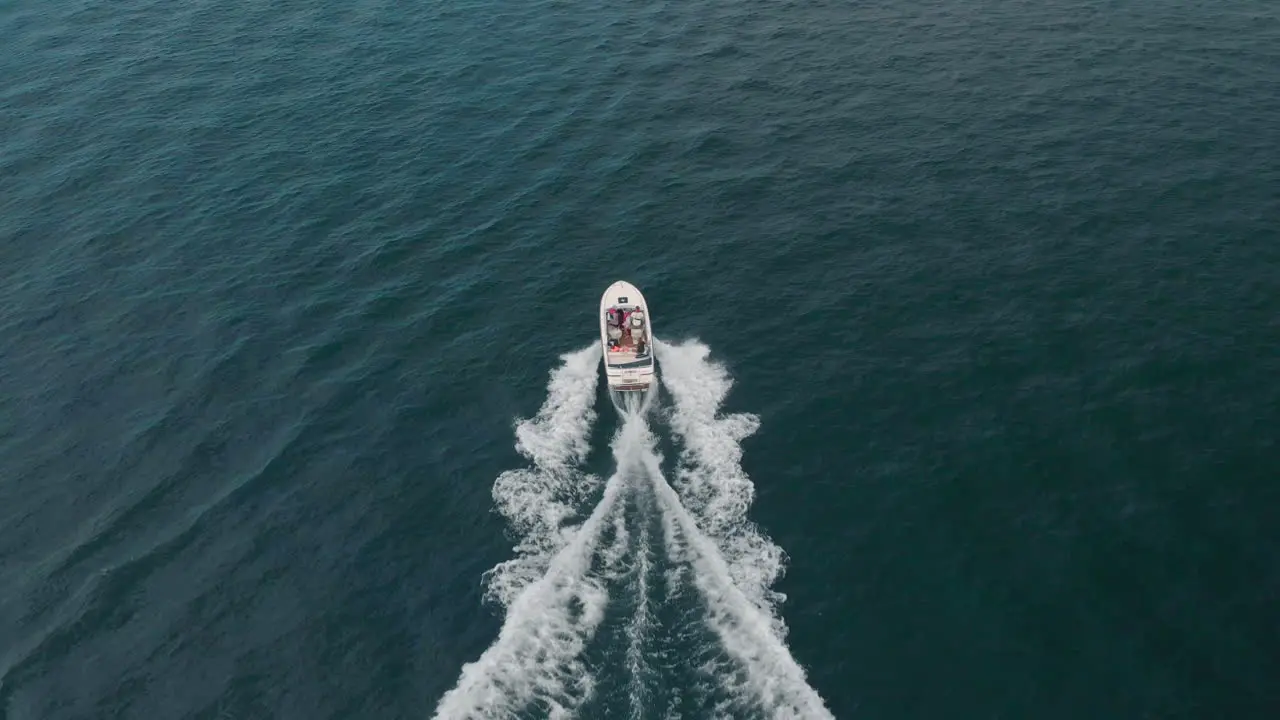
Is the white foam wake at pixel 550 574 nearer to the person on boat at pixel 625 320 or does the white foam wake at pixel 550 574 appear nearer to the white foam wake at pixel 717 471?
the white foam wake at pixel 717 471

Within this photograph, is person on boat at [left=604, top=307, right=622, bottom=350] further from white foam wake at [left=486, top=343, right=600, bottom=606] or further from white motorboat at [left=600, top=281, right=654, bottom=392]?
white foam wake at [left=486, top=343, right=600, bottom=606]

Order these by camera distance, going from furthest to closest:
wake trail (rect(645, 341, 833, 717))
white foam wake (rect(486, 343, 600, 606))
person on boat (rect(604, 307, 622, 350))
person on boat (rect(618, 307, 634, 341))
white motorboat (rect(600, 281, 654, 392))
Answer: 1. person on boat (rect(618, 307, 634, 341))
2. person on boat (rect(604, 307, 622, 350))
3. white motorboat (rect(600, 281, 654, 392))
4. white foam wake (rect(486, 343, 600, 606))
5. wake trail (rect(645, 341, 833, 717))

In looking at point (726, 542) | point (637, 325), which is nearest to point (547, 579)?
point (726, 542)

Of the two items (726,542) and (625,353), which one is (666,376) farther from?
(726,542)

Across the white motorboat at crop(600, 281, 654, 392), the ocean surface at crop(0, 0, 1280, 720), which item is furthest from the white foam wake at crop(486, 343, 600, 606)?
the white motorboat at crop(600, 281, 654, 392)

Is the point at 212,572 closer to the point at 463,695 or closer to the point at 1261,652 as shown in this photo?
the point at 463,695
